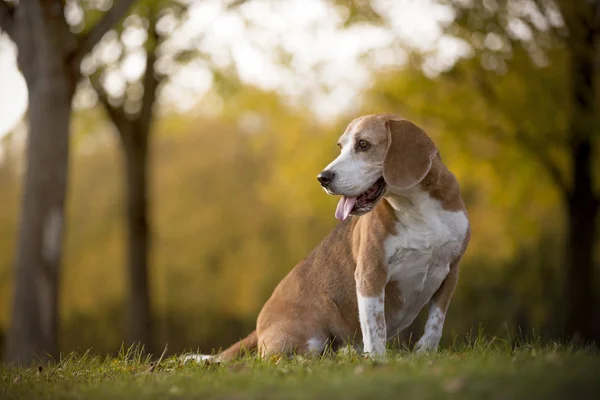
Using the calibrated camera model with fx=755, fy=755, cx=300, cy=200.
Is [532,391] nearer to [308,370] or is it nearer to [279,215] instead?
[308,370]

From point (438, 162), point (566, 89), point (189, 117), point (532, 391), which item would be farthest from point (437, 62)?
point (532, 391)

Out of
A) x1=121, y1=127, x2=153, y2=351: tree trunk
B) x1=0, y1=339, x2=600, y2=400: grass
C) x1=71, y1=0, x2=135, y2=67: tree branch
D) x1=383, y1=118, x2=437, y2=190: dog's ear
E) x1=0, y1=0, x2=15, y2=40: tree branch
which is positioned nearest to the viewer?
x1=0, y1=339, x2=600, y2=400: grass

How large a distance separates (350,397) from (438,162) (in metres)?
2.40

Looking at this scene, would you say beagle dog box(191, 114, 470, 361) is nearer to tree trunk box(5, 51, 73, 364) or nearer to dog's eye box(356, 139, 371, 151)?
dog's eye box(356, 139, 371, 151)

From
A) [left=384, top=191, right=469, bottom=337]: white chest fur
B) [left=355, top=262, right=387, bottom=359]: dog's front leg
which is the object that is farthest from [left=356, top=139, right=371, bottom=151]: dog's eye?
[left=355, top=262, right=387, bottom=359]: dog's front leg

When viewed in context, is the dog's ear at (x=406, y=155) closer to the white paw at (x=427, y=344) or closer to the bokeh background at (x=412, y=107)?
the white paw at (x=427, y=344)

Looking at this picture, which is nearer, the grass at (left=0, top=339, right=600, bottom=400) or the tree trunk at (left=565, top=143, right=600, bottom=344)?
the grass at (left=0, top=339, right=600, bottom=400)

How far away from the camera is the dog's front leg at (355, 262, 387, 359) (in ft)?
16.8

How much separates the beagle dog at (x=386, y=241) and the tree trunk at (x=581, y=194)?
6.53 m

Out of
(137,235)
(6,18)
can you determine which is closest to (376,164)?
(6,18)

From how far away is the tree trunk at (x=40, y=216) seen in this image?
861 cm

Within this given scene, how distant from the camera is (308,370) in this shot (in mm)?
4352

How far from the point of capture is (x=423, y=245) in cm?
513

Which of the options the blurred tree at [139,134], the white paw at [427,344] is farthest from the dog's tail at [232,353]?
the blurred tree at [139,134]
